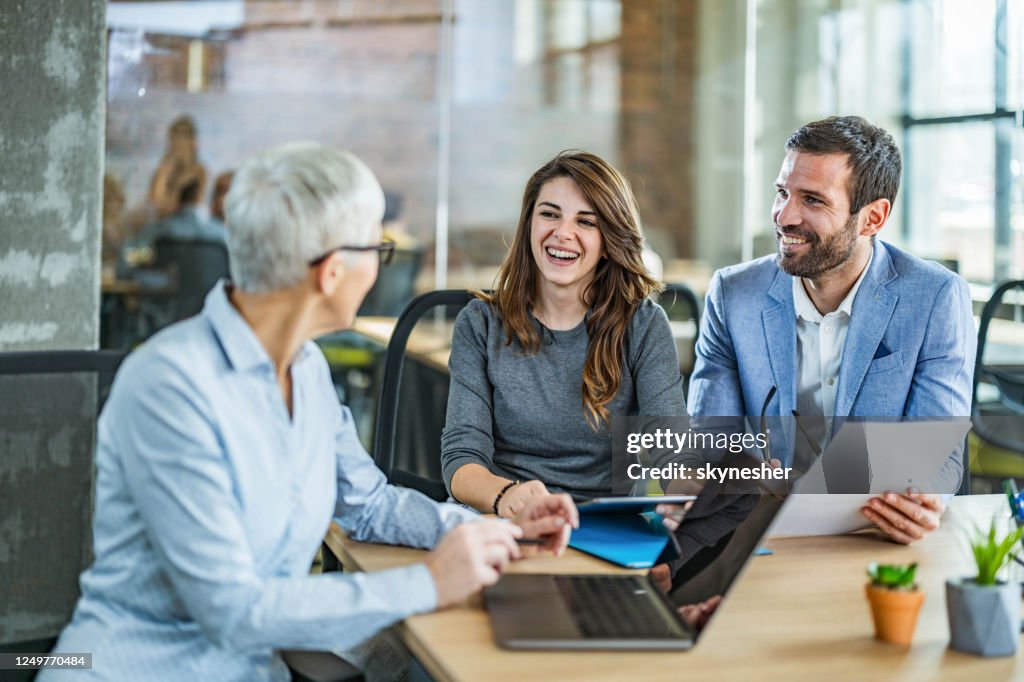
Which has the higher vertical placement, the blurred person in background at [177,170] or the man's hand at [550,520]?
the blurred person in background at [177,170]

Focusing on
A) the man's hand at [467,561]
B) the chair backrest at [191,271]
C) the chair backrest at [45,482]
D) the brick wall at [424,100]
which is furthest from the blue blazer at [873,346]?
the brick wall at [424,100]

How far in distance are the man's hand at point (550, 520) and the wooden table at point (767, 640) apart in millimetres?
30

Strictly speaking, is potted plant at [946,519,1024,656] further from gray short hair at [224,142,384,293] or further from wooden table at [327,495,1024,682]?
gray short hair at [224,142,384,293]

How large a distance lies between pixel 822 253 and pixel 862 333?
0.58ft

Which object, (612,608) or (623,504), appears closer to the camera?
(612,608)

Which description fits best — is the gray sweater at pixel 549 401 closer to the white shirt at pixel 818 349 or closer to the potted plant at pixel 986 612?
the white shirt at pixel 818 349

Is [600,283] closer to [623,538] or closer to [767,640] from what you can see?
[623,538]

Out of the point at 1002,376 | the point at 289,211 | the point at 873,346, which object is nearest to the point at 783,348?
the point at 873,346

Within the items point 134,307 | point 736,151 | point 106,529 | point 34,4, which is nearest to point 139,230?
point 134,307

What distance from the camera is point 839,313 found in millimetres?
2287

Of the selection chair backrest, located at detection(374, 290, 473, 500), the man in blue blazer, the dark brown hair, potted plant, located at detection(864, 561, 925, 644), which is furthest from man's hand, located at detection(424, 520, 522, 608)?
the dark brown hair

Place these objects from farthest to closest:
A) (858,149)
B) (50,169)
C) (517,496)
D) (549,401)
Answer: (50,169)
(858,149)
(549,401)
(517,496)

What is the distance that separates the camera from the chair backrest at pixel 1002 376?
3.46m

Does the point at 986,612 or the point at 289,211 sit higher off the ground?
the point at 289,211
